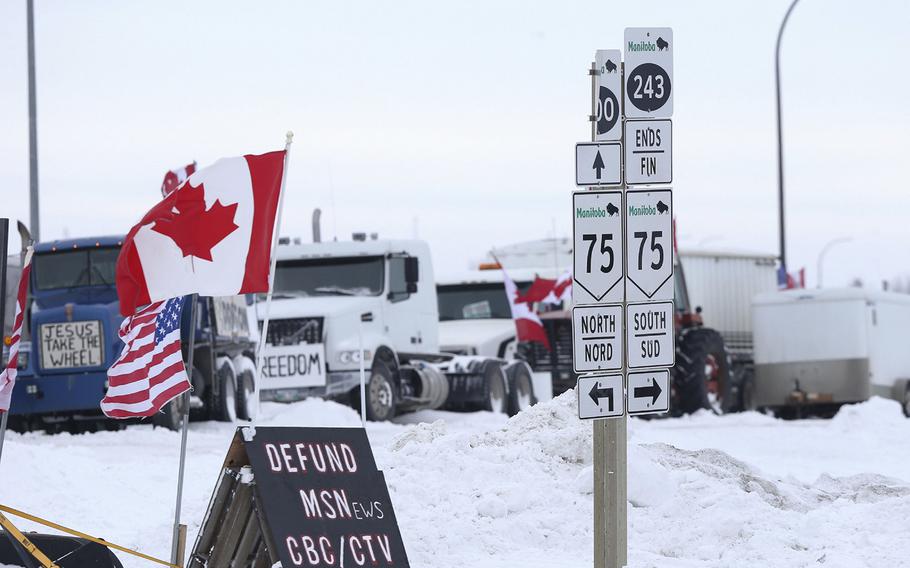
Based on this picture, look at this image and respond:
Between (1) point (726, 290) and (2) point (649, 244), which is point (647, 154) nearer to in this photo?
(2) point (649, 244)

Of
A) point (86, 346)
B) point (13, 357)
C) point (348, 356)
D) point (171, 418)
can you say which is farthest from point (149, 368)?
point (348, 356)

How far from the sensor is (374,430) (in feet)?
67.4

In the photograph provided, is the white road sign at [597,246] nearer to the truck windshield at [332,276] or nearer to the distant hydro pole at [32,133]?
the truck windshield at [332,276]

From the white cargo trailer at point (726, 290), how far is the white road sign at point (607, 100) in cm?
2254

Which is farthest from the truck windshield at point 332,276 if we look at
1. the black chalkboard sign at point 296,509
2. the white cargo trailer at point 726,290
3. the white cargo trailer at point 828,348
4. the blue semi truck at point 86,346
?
the black chalkboard sign at point 296,509

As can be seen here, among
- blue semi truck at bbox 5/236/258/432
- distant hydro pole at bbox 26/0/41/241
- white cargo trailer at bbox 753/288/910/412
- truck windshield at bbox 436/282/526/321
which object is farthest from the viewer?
white cargo trailer at bbox 753/288/910/412

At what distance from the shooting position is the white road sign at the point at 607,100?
28.3 feet

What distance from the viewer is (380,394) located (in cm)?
2278

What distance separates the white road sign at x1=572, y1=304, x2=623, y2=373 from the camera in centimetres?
846

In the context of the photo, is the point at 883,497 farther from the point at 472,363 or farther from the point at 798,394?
the point at 798,394

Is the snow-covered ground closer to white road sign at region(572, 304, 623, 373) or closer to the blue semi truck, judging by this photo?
white road sign at region(572, 304, 623, 373)

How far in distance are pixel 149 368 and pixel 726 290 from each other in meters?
25.0

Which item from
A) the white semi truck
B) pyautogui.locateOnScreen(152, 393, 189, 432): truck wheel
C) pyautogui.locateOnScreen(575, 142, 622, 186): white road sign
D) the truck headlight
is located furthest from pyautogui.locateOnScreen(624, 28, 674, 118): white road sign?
the truck headlight

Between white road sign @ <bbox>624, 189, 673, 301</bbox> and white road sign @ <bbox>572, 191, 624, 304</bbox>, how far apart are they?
6 centimetres
